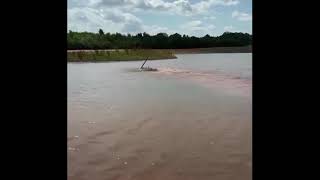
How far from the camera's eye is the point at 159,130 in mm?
6371

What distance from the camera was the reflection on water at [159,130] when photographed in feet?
15.0

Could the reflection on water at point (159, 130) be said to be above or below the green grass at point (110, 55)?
below

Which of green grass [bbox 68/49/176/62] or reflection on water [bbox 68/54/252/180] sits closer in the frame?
reflection on water [bbox 68/54/252/180]

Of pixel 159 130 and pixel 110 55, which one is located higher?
pixel 110 55

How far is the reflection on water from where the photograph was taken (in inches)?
180

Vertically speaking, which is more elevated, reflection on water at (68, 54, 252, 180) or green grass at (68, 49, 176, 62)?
green grass at (68, 49, 176, 62)

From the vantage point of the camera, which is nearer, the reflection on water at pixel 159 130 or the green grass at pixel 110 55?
the reflection on water at pixel 159 130

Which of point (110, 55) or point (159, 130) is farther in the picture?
point (110, 55)
